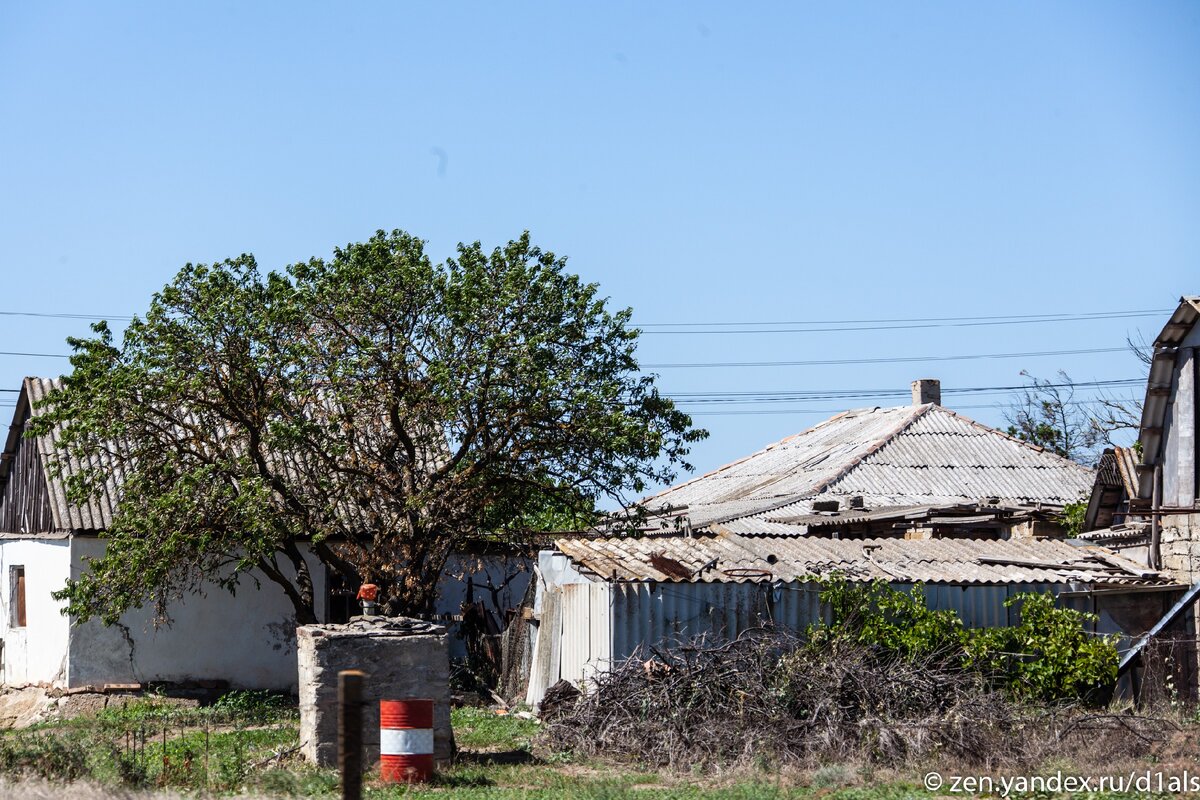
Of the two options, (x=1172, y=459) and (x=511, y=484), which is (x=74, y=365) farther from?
(x=1172, y=459)

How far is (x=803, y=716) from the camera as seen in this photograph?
13445 millimetres

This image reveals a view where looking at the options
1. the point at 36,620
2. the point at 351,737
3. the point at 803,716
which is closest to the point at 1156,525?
the point at 803,716

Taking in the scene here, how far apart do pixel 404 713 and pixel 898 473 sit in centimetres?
1869

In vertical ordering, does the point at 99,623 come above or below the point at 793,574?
below

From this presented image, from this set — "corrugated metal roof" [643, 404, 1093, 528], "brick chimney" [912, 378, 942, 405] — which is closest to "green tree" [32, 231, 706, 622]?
"corrugated metal roof" [643, 404, 1093, 528]

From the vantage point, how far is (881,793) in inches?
423

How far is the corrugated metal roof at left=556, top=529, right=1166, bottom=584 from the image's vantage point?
1620 cm

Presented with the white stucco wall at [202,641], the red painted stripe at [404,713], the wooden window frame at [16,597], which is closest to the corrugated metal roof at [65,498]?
the white stucco wall at [202,641]

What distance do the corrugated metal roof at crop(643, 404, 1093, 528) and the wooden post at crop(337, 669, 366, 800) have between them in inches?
697

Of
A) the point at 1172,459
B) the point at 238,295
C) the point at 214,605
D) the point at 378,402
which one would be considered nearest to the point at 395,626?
the point at 378,402

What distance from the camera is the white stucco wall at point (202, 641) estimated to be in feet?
64.3

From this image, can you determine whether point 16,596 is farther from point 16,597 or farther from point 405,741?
point 405,741

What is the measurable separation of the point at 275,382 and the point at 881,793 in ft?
33.8

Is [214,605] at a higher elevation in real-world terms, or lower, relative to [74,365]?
lower
